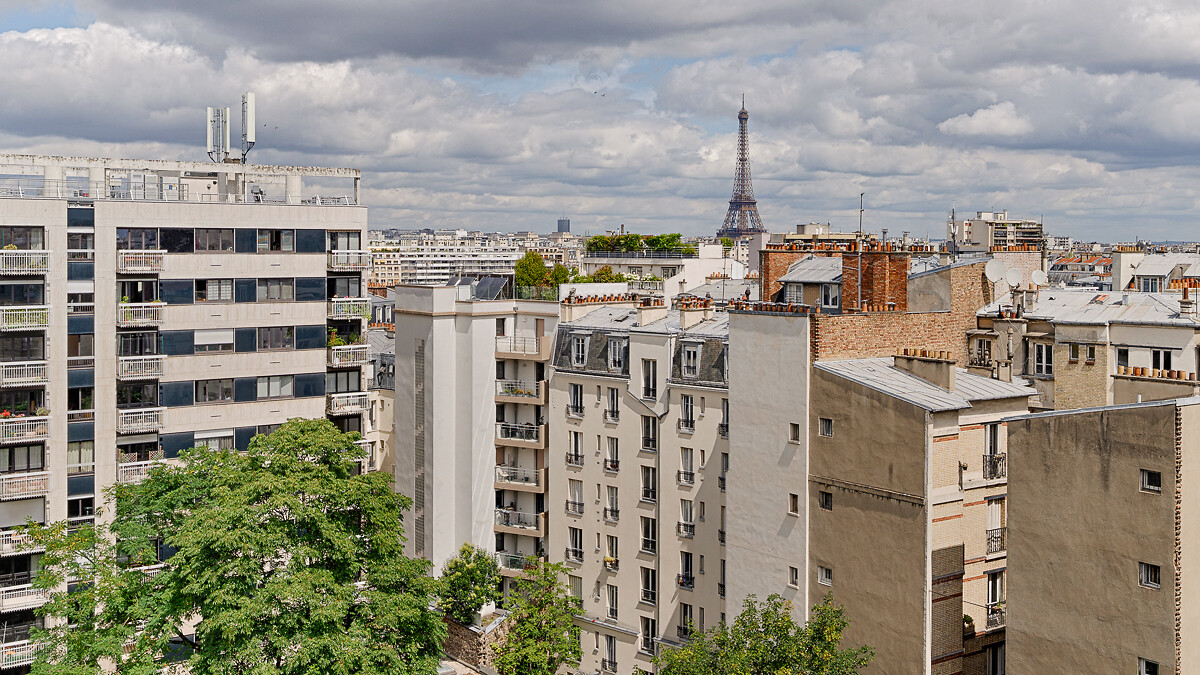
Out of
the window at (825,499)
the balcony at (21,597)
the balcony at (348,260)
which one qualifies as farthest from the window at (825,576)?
the balcony at (21,597)

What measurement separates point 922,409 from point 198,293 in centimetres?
4111

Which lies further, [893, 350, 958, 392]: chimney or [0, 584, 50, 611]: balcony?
[0, 584, 50, 611]: balcony

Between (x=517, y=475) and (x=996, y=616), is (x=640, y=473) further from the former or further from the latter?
(x=996, y=616)

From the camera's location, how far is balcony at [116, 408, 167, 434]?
2470 inches

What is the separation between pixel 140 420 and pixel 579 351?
24.5 meters

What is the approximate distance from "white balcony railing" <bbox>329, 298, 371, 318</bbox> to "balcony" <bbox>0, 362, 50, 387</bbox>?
628 inches

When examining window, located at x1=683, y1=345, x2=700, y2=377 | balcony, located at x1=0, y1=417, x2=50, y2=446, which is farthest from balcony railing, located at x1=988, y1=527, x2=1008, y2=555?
balcony, located at x1=0, y1=417, x2=50, y2=446

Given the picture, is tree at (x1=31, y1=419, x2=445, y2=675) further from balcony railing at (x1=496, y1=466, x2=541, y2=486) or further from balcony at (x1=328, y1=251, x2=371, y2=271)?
balcony railing at (x1=496, y1=466, x2=541, y2=486)

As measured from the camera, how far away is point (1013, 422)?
39.7m

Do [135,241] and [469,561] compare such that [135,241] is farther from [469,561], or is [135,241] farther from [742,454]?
[742,454]

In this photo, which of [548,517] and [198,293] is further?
[548,517]

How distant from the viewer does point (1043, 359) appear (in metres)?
50.2

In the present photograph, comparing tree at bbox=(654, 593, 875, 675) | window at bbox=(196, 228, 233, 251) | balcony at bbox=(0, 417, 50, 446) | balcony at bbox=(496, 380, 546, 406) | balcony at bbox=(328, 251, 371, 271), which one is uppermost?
window at bbox=(196, 228, 233, 251)

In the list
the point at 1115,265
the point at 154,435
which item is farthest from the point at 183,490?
the point at 1115,265
